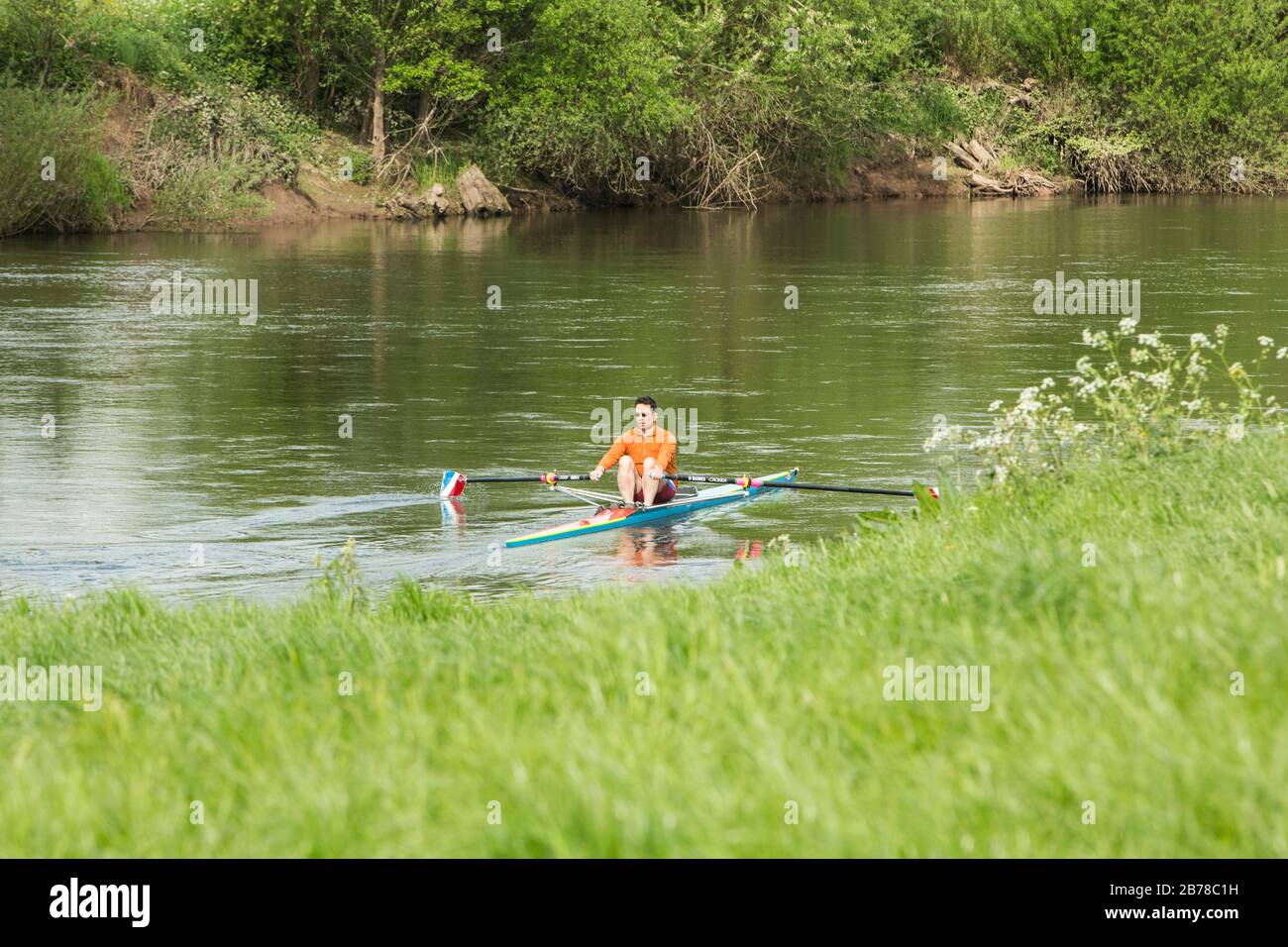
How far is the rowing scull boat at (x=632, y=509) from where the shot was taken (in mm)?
15375

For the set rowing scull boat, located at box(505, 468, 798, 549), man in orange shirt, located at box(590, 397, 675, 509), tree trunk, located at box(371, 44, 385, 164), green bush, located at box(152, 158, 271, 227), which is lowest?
rowing scull boat, located at box(505, 468, 798, 549)

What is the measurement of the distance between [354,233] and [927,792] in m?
46.9

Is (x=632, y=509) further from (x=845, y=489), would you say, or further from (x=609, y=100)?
(x=609, y=100)

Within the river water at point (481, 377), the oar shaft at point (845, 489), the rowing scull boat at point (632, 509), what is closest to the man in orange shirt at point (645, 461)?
the rowing scull boat at point (632, 509)

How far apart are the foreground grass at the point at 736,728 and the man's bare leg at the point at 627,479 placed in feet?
25.3

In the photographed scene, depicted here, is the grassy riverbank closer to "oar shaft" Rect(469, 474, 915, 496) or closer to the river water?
the river water

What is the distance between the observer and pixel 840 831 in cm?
485

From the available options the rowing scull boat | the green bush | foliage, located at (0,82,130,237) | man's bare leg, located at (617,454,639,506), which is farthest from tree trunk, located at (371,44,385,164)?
man's bare leg, located at (617,454,639,506)

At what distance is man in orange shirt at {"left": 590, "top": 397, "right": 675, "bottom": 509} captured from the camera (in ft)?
53.6

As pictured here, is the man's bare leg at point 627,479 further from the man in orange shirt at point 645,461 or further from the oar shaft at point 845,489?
the oar shaft at point 845,489

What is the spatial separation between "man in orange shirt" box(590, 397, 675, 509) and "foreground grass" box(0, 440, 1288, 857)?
7681 millimetres

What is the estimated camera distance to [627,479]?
16359mm

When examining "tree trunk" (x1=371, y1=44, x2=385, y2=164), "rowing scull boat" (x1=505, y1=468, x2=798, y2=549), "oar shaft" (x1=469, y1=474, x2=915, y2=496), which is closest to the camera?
"rowing scull boat" (x1=505, y1=468, x2=798, y2=549)
